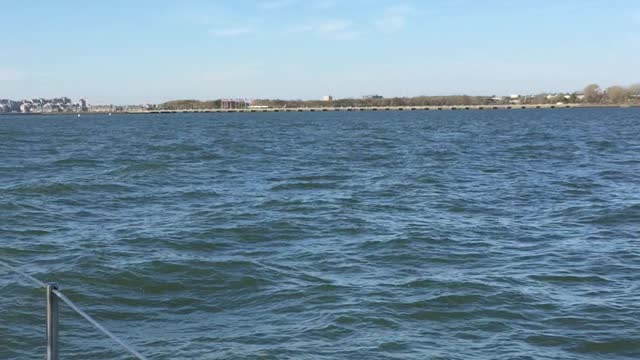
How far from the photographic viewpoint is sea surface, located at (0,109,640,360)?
30.2ft

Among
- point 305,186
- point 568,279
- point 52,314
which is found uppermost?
point 52,314

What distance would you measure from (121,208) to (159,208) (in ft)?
3.66

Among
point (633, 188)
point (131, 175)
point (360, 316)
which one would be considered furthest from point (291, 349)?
point (131, 175)

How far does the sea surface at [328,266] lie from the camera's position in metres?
9.21

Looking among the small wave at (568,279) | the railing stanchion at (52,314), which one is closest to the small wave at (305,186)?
the small wave at (568,279)

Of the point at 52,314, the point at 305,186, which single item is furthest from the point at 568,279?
the point at 305,186

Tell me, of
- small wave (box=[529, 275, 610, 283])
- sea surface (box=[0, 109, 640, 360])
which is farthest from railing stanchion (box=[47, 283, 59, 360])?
small wave (box=[529, 275, 610, 283])

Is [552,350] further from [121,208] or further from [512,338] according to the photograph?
[121,208]

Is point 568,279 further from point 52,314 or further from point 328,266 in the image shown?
point 52,314

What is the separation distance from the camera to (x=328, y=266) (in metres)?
13.2

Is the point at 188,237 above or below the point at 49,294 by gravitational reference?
below

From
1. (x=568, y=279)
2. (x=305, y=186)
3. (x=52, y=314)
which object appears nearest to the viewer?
(x=52, y=314)

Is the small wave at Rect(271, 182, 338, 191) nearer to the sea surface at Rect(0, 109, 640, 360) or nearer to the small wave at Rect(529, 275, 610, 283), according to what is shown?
the sea surface at Rect(0, 109, 640, 360)

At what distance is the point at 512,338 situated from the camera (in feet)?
30.7
